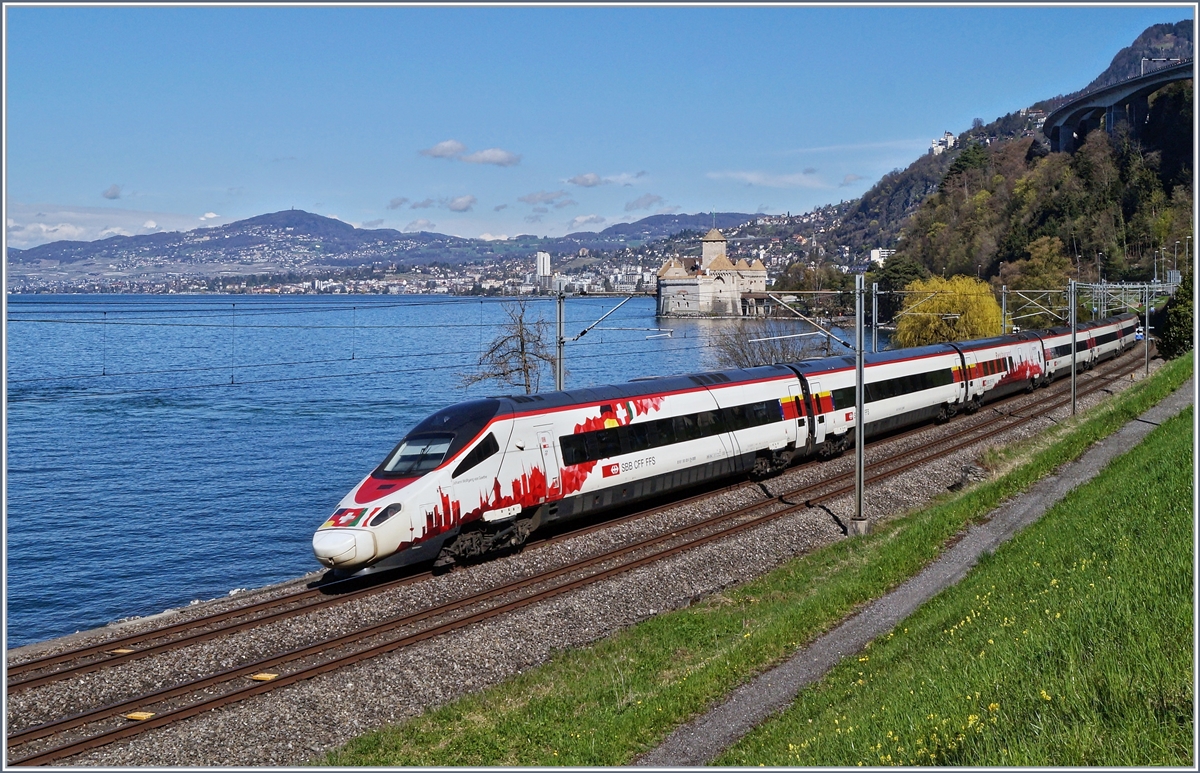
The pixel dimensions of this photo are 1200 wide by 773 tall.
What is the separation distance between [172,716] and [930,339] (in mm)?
68520

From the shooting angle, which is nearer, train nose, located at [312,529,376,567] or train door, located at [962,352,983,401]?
train nose, located at [312,529,376,567]

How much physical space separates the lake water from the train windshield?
11.5 metres

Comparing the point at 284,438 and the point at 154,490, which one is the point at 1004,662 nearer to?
the point at 154,490

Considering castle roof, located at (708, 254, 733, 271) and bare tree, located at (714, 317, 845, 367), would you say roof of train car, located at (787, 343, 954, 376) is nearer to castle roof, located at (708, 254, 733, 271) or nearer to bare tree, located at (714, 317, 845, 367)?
bare tree, located at (714, 317, 845, 367)

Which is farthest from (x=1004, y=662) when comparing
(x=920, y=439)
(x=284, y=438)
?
(x=284, y=438)

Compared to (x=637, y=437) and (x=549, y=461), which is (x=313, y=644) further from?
(x=637, y=437)

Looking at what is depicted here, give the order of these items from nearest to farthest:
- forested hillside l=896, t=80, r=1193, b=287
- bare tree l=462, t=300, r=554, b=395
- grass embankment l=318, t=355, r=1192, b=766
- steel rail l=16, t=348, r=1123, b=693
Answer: grass embankment l=318, t=355, r=1192, b=766, steel rail l=16, t=348, r=1123, b=693, bare tree l=462, t=300, r=554, b=395, forested hillside l=896, t=80, r=1193, b=287

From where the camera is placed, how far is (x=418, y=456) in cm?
2005

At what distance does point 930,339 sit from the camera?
7500 cm

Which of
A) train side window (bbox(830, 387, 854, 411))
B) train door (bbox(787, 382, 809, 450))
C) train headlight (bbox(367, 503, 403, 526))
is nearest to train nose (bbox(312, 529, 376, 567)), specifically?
train headlight (bbox(367, 503, 403, 526))

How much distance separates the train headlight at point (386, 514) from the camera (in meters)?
18.7

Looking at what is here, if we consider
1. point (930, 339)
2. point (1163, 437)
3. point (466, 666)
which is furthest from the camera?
point (930, 339)

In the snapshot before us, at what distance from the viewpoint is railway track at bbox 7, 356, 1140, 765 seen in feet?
43.7

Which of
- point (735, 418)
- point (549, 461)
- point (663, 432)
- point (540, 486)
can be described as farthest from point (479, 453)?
point (735, 418)
